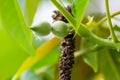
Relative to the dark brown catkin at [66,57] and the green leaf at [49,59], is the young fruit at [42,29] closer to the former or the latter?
the dark brown catkin at [66,57]

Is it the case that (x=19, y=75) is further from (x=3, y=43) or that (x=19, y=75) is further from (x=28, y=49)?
(x=28, y=49)

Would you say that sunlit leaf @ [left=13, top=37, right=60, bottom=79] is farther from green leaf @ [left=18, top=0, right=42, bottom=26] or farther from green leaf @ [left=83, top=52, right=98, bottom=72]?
green leaf @ [left=18, top=0, right=42, bottom=26]

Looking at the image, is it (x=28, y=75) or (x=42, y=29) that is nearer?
(x=42, y=29)

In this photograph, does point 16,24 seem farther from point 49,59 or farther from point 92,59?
point 49,59

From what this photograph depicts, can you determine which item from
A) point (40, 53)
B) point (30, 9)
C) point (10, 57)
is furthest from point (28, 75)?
point (30, 9)

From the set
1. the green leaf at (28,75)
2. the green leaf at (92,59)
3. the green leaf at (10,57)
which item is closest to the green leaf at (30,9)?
the green leaf at (92,59)

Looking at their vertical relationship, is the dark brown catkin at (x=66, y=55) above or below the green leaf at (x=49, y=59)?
below

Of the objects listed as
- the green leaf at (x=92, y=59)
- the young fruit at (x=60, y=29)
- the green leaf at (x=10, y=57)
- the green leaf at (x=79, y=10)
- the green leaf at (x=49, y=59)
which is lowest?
the green leaf at (x=79, y=10)
